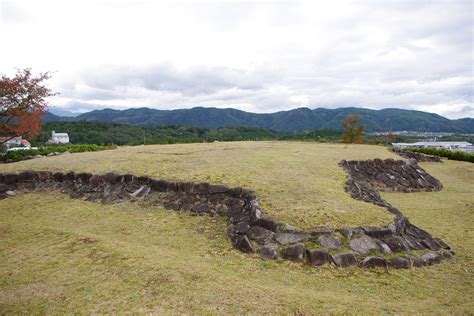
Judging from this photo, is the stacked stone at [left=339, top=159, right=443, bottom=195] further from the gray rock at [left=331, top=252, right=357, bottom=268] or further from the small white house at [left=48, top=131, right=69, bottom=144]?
the small white house at [left=48, top=131, right=69, bottom=144]

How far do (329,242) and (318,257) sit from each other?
21.8 inches

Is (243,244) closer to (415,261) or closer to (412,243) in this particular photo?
(415,261)

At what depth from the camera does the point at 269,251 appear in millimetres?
7312

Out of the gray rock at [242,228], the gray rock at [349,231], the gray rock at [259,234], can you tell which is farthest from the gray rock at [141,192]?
the gray rock at [349,231]

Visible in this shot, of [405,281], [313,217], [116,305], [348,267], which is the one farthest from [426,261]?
[116,305]

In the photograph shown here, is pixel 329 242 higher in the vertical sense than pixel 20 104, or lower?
lower

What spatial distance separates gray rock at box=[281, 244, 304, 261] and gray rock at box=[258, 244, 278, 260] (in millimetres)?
185

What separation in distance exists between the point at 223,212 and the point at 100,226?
12.9 feet

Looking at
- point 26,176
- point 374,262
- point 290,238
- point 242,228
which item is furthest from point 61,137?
point 374,262

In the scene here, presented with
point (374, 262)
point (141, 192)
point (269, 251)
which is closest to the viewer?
point (374, 262)

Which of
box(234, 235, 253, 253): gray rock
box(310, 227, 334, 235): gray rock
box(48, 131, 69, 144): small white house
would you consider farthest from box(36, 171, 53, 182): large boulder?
box(48, 131, 69, 144): small white house

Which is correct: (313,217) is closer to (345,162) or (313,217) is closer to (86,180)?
(345,162)

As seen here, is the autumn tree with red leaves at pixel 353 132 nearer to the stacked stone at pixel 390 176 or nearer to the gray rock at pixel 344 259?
the stacked stone at pixel 390 176

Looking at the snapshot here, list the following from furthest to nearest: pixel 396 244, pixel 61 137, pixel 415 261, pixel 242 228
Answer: pixel 61 137, pixel 242 228, pixel 396 244, pixel 415 261
